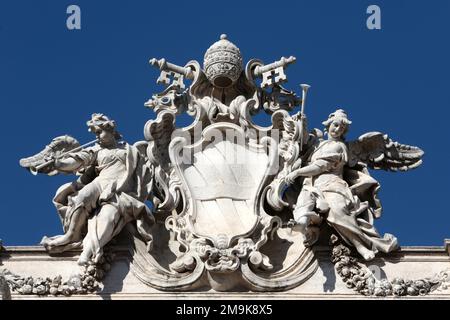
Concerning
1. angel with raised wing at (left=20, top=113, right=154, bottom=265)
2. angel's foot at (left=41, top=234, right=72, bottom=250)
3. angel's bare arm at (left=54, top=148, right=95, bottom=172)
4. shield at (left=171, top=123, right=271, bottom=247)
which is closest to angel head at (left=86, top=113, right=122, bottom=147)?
angel with raised wing at (left=20, top=113, right=154, bottom=265)

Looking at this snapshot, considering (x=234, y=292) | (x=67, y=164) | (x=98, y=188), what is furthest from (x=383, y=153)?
(x=67, y=164)

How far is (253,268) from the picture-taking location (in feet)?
92.8

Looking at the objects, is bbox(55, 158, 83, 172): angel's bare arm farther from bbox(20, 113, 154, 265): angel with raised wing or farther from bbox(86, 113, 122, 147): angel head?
bbox(86, 113, 122, 147): angel head

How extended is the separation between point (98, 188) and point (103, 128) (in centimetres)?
106

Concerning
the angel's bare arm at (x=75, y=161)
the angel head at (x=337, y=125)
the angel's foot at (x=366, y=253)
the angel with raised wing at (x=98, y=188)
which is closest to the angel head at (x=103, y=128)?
the angel with raised wing at (x=98, y=188)

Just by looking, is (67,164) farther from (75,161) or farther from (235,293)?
(235,293)

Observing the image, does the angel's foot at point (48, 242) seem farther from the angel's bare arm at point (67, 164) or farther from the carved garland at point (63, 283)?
the angel's bare arm at point (67, 164)

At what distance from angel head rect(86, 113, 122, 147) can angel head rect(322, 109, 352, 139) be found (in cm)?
326

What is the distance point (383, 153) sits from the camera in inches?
1174

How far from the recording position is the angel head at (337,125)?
96.4 ft
